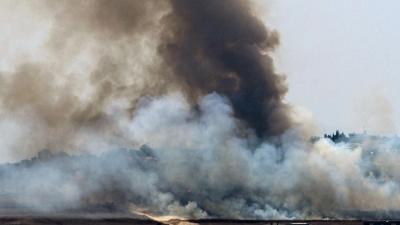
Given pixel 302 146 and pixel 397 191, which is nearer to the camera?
pixel 302 146

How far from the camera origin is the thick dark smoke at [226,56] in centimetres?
11069

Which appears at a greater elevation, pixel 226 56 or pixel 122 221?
pixel 226 56

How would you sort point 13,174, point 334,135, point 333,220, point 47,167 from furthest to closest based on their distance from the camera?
point 334,135, point 13,174, point 47,167, point 333,220

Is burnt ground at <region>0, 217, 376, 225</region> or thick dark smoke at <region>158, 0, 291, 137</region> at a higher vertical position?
thick dark smoke at <region>158, 0, 291, 137</region>

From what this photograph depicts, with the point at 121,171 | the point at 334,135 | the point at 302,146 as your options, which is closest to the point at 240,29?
the point at 302,146

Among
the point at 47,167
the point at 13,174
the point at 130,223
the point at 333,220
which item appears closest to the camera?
the point at 130,223

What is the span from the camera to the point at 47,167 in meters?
109

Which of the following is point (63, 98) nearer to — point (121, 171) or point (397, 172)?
point (121, 171)

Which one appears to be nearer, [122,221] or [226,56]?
[122,221]

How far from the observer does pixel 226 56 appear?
113 m

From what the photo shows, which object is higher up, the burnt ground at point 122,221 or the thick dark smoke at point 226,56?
the thick dark smoke at point 226,56

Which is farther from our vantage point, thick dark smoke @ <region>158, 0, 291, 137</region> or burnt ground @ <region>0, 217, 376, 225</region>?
thick dark smoke @ <region>158, 0, 291, 137</region>

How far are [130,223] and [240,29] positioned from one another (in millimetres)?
36451

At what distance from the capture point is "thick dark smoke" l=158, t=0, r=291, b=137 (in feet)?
363
